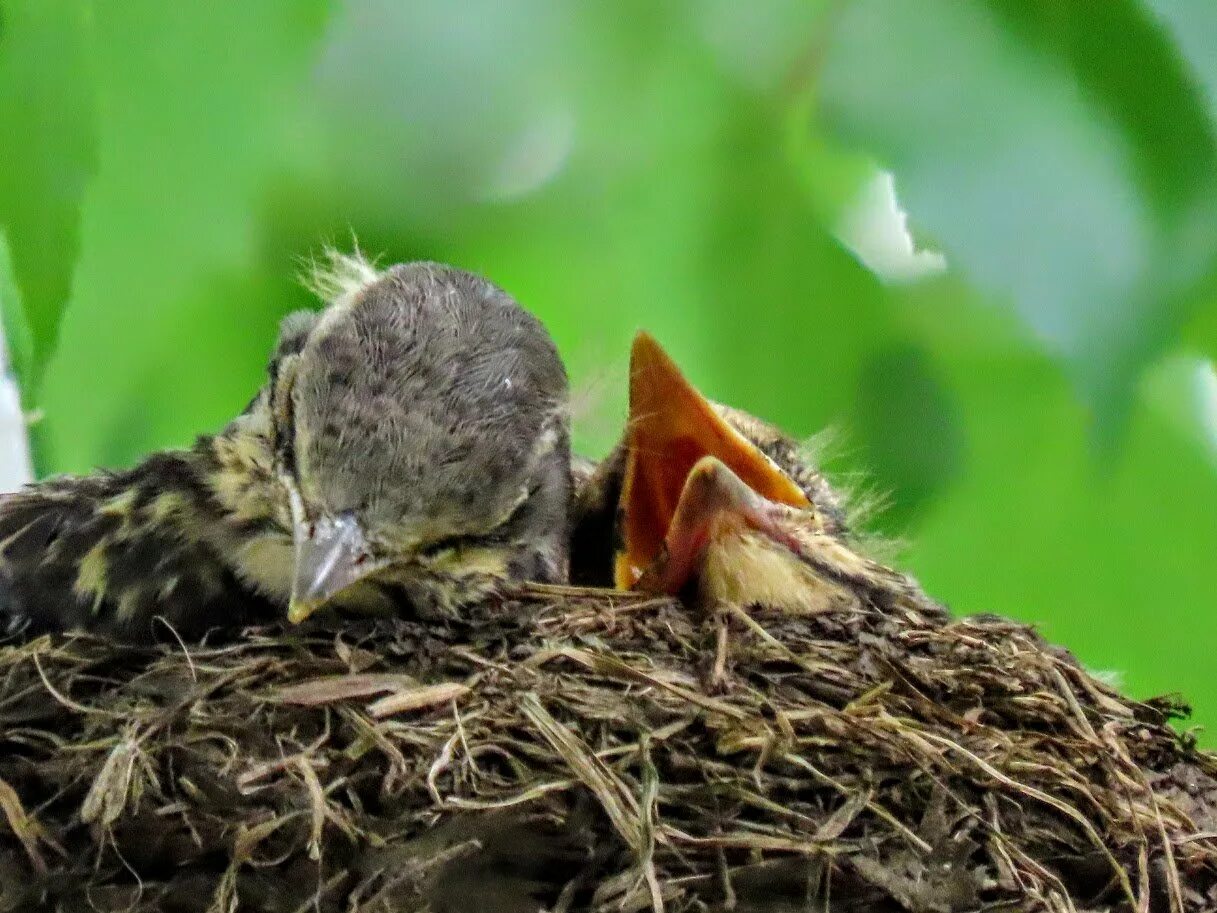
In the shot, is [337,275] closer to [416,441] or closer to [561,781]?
[416,441]

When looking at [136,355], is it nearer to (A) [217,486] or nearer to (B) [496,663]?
(A) [217,486]

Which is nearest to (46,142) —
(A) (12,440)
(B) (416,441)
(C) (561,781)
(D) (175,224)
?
(D) (175,224)

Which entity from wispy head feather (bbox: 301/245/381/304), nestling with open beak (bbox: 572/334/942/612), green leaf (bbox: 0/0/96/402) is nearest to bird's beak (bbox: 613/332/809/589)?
nestling with open beak (bbox: 572/334/942/612)

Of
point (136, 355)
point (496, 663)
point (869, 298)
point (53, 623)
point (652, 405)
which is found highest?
point (869, 298)

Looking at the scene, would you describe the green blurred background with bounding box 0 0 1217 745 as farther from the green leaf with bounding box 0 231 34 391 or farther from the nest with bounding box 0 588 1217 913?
the nest with bounding box 0 588 1217 913

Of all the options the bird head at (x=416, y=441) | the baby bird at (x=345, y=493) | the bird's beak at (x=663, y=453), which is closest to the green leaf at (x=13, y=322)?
the baby bird at (x=345, y=493)

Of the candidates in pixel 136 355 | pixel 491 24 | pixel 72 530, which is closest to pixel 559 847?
pixel 72 530

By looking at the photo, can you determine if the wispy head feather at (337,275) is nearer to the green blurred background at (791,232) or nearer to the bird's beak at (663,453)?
the green blurred background at (791,232)

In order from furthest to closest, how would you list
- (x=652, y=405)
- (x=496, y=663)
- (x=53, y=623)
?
(x=652, y=405) < (x=53, y=623) < (x=496, y=663)
